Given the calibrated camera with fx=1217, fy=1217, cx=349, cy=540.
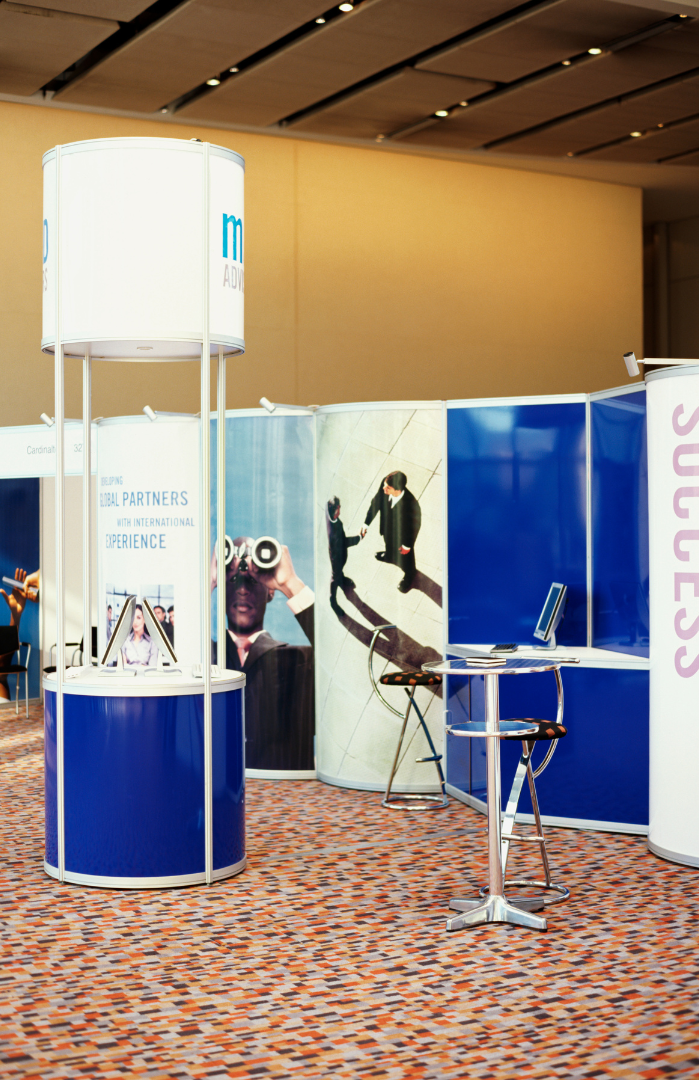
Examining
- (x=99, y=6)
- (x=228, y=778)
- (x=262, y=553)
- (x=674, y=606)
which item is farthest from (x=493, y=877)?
(x=99, y=6)

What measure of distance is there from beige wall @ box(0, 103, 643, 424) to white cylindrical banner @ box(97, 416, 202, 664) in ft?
13.5

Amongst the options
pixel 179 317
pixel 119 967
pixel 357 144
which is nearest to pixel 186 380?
pixel 357 144

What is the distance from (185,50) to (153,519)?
16.8 feet

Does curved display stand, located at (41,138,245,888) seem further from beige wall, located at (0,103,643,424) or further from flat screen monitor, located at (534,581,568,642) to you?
beige wall, located at (0,103,643,424)

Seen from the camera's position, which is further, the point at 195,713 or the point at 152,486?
the point at 152,486

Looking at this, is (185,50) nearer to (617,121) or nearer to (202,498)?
(617,121)

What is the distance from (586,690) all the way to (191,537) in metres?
2.64

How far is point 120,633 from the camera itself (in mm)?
5270

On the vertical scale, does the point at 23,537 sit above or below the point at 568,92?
below

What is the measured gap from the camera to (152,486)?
23.9 feet

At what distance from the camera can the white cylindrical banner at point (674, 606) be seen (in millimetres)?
5047

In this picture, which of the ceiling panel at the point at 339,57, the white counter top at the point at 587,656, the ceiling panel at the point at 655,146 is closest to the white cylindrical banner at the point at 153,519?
the white counter top at the point at 587,656

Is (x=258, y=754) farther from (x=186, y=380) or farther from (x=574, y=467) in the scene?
(x=186, y=380)

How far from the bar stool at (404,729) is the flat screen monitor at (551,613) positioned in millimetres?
624
